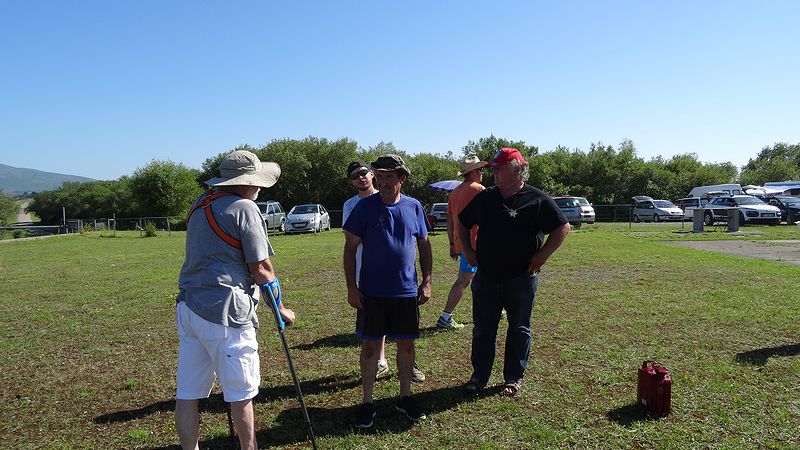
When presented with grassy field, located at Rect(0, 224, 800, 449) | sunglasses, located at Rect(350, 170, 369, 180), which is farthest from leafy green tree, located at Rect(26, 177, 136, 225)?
sunglasses, located at Rect(350, 170, 369, 180)

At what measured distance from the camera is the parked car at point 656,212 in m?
32.0

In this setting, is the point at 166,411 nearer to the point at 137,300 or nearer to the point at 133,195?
the point at 137,300

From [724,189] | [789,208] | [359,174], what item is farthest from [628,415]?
[724,189]

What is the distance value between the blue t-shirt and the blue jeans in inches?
32.0

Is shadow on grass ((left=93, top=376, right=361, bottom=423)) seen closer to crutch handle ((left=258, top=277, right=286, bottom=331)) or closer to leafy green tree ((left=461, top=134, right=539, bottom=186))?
crutch handle ((left=258, top=277, right=286, bottom=331))

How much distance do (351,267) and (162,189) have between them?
4605 centimetres

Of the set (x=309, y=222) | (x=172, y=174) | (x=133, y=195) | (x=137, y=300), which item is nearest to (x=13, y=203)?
(x=133, y=195)

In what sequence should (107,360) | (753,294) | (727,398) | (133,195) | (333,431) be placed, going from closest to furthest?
(333,431)
(727,398)
(107,360)
(753,294)
(133,195)

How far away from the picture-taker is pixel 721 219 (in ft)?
84.7

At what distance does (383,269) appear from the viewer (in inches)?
151

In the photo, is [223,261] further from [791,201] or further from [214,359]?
[791,201]

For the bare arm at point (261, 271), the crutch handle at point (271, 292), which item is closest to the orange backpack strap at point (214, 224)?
the bare arm at point (261, 271)

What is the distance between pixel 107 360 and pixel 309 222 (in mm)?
21809

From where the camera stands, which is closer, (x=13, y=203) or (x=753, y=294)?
(x=753, y=294)
